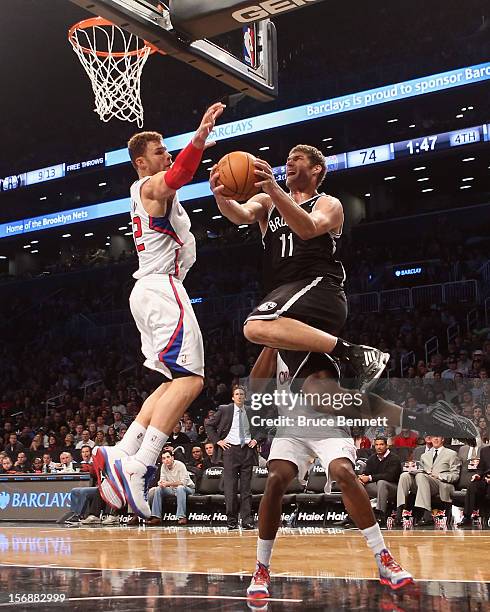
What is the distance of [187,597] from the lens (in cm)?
452

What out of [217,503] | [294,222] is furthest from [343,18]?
[294,222]

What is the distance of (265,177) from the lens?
13.3ft

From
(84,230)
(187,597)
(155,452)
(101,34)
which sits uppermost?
(84,230)

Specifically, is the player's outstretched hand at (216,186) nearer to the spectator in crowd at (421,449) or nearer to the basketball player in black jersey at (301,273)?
the basketball player in black jersey at (301,273)

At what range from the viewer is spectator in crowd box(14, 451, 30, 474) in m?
15.0

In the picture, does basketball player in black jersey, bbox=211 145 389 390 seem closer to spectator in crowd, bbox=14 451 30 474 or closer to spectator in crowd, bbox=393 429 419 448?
spectator in crowd, bbox=393 429 419 448

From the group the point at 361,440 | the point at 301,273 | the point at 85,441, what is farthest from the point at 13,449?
the point at 301,273

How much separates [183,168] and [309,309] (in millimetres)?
1011

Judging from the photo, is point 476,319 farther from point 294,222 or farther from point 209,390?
point 294,222

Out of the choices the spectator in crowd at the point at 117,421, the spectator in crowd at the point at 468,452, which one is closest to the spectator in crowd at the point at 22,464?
the spectator in crowd at the point at 117,421

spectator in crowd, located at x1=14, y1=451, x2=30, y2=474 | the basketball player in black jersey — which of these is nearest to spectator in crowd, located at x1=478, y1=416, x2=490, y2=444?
the basketball player in black jersey

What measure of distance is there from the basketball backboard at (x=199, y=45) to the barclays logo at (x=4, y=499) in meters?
9.78

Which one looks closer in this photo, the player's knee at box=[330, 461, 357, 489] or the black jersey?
the player's knee at box=[330, 461, 357, 489]

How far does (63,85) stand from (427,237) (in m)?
11.8
